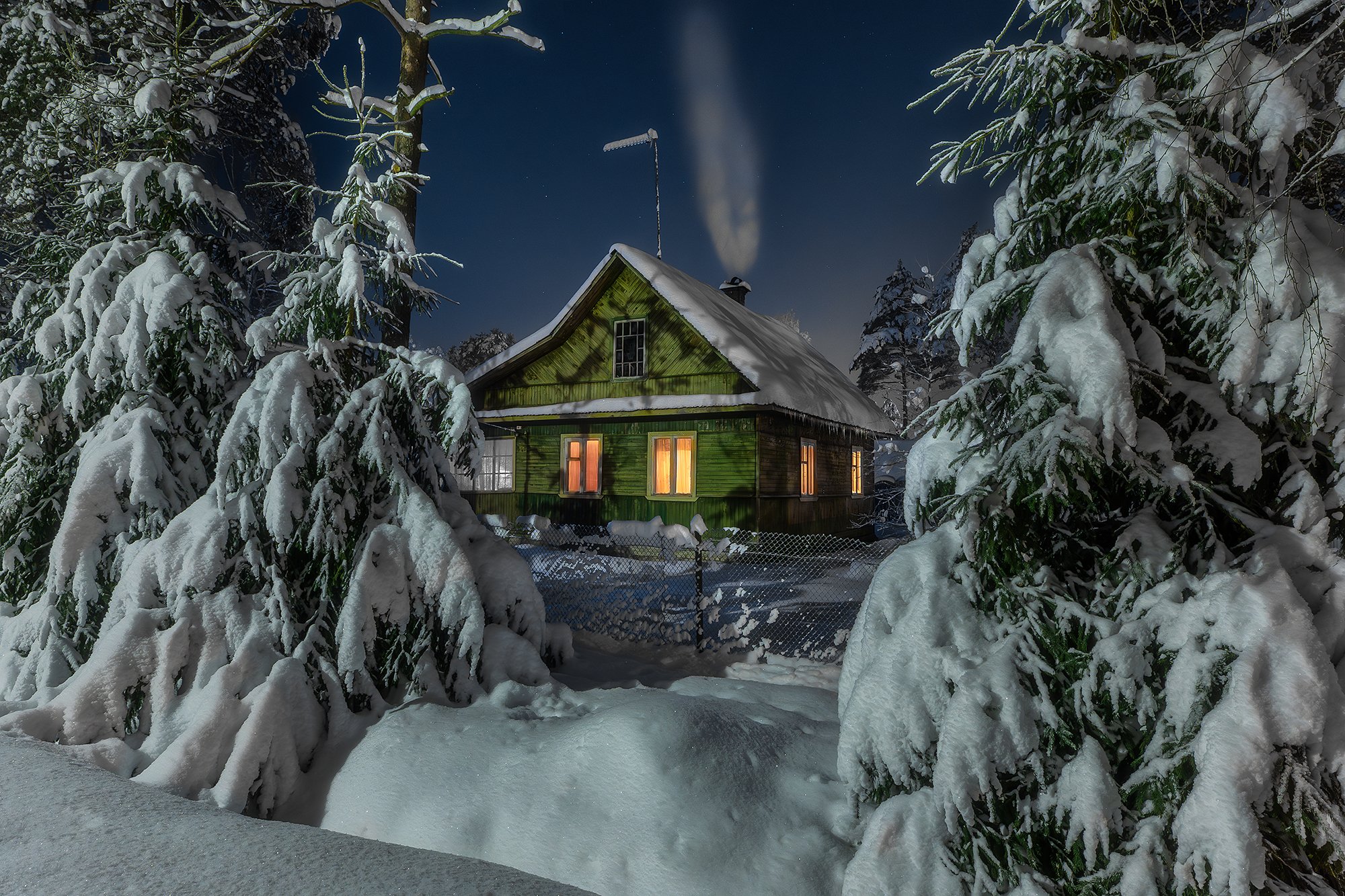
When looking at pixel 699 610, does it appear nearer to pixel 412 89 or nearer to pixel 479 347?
pixel 412 89

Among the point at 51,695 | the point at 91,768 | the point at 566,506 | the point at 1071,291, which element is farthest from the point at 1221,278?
the point at 566,506

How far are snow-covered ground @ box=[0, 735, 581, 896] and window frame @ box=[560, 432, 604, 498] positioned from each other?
1206 cm

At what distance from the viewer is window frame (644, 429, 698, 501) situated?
14062 millimetres

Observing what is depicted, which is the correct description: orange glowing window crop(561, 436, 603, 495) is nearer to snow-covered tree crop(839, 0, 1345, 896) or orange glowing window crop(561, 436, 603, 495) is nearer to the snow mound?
the snow mound

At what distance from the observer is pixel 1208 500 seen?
2.53 metres

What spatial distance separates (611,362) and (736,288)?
7092 millimetres

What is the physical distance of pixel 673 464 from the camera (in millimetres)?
14555

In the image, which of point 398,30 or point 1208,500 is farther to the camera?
point 398,30

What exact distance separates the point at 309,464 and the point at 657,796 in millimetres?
3203

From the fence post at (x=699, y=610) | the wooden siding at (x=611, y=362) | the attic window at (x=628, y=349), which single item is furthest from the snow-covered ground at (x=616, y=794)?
the attic window at (x=628, y=349)

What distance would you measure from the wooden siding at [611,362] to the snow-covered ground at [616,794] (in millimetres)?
10033

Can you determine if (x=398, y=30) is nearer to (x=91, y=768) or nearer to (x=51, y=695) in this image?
(x=51, y=695)

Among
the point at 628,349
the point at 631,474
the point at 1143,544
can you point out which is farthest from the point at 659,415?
the point at 1143,544

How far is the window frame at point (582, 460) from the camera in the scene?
597 inches
